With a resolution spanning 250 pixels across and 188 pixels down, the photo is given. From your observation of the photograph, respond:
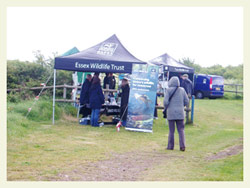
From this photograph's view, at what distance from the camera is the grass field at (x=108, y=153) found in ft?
23.9

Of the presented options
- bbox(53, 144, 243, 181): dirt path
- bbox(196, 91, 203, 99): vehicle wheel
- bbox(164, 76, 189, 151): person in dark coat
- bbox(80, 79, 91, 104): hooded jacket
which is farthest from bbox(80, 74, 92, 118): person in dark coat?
bbox(196, 91, 203, 99): vehicle wheel

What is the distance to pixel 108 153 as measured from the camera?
31.4 ft

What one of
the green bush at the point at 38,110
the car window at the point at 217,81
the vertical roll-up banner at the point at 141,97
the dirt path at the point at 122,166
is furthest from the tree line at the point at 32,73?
the car window at the point at 217,81

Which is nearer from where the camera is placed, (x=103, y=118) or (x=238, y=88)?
(x=103, y=118)

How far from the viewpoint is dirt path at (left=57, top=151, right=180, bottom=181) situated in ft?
23.1

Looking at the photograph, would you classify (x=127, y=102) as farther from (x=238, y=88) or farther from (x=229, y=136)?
(x=238, y=88)

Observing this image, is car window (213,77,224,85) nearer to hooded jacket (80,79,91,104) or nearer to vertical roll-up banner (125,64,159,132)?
hooded jacket (80,79,91,104)

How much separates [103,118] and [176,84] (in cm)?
738

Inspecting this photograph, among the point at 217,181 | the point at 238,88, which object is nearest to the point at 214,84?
the point at 238,88

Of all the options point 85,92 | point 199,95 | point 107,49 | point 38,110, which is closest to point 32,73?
point 38,110

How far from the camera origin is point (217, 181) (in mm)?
6773

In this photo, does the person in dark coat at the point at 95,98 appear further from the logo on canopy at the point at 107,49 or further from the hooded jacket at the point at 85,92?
the logo on canopy at the point at 107,49

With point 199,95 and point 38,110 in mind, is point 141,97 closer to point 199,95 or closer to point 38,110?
point 38,110

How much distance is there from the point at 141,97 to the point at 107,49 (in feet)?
8.03
